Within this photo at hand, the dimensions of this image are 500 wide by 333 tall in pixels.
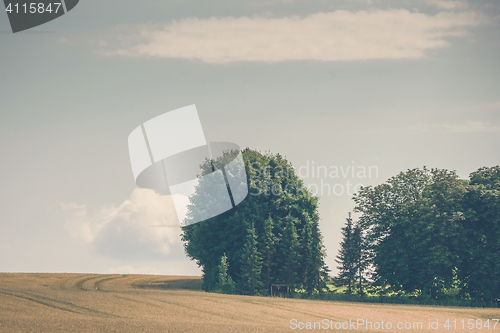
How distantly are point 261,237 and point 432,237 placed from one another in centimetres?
2113

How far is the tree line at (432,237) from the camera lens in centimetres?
5781

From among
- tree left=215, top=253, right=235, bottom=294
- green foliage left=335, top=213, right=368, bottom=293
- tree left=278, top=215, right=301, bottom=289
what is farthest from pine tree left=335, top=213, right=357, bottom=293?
tree left=215, top=253, right=235, bottom=294

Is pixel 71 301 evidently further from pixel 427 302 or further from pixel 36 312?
pixel 427 302

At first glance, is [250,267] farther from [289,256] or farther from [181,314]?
[181,314]

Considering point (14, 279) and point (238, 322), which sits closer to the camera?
point (238, 322)

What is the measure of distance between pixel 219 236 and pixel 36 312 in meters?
28.8

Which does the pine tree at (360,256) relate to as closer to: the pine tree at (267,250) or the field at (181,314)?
the pine tree at (267,250)

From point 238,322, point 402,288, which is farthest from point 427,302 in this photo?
point 238,322

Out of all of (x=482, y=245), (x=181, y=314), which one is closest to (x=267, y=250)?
(x=181, y=314)

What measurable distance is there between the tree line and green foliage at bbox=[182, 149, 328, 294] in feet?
24.7

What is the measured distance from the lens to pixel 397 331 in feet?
111

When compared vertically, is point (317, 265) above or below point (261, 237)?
below

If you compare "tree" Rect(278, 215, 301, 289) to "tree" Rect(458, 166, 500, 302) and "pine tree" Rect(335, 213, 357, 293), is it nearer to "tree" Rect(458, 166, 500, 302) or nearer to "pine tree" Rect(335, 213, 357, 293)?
"pine tree" Rect(335, 213, 357, 293)

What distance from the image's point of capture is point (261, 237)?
59.2 meters
